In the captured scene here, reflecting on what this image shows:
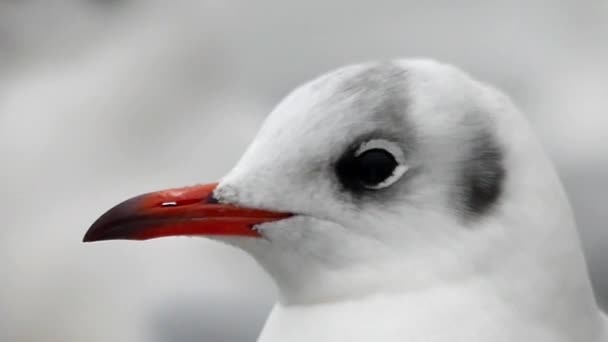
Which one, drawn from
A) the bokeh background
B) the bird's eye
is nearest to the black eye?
the bird's eye

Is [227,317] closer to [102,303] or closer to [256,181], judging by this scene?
[102,303]

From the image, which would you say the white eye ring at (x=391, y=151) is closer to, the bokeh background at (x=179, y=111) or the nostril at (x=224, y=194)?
the nostril at (x=224, y=194)

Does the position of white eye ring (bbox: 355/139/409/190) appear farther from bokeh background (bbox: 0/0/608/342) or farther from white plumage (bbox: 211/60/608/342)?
bokeh background (bbox: 0/0/608/342)

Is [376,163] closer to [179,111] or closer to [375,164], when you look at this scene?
[375,164]

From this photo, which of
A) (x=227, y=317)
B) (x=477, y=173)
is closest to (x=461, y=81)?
(x=477, y=173)

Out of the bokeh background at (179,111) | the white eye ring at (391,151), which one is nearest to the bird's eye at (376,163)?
the white eye ring at (391,151)

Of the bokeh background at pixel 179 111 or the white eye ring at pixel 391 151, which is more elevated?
the bokeh background at pixel 179 111

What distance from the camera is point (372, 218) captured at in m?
0.63

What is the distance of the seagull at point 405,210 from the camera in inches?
24.4

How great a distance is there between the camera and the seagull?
0.62m

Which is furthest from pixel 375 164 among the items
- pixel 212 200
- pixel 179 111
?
pixel 179 111

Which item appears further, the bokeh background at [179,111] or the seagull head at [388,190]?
the bokeh background at [179,111]

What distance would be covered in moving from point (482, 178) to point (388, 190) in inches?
2.3

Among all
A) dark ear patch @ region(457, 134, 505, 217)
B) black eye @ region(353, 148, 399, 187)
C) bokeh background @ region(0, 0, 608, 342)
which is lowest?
black eye @ region(353, 148, 399, 187)
